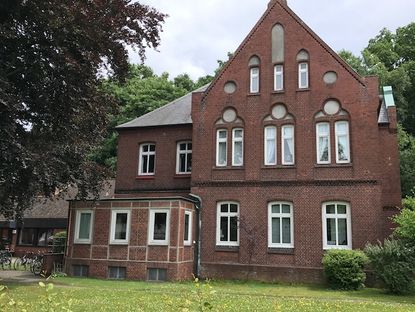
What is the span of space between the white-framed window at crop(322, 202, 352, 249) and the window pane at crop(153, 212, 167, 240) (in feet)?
22.3

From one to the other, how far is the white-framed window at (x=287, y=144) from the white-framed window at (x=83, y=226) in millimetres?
9239

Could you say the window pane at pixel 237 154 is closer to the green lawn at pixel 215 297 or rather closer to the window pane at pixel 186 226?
the window pane at pixel 186 226

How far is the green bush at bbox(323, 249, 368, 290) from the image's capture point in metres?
17.1

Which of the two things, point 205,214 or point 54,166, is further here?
point 205,214

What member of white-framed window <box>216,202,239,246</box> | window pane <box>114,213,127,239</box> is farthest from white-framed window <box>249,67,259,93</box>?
window pane <box>114,213,127,239</box>

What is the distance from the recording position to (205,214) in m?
21.3

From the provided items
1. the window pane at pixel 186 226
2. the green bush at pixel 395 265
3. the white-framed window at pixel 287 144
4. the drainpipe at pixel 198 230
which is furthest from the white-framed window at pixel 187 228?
the green bush at pixel 395 265

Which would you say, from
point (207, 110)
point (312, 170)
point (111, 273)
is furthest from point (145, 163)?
point (312, 170)

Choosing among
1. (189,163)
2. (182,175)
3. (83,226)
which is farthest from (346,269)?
(83,226)

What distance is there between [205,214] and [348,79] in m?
8.84

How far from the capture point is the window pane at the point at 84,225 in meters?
21.2

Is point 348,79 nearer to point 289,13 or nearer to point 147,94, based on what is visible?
point 289,13

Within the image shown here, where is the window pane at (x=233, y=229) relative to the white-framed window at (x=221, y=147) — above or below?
below

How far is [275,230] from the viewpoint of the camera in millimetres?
20219
